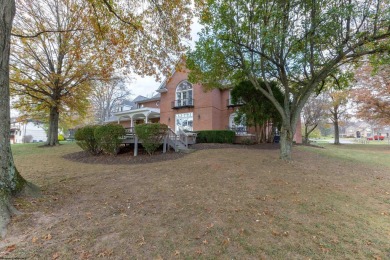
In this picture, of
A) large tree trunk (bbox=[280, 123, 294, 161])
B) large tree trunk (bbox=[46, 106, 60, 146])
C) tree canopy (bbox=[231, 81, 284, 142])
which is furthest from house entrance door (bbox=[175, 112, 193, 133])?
large tree trunk (bbox=[280, 123, 294, 161])

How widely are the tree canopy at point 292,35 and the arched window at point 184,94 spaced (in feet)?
32.0

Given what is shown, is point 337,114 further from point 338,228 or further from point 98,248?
point 98,248

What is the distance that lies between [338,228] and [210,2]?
338 inches

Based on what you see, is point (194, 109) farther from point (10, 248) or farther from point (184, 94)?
point (10, 248)

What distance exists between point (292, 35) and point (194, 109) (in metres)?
12.3

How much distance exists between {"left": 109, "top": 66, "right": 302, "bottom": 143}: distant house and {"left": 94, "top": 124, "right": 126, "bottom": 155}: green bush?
757 centimetres

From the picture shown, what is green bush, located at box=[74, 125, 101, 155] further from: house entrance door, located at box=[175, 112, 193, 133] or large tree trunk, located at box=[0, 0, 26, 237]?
house entrance door, located at box=[175, 112, 193, 133]

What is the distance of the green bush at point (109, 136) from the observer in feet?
33.7

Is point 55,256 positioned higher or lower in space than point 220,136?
lower

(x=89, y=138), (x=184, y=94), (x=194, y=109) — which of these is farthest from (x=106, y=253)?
(x=184, y=94)

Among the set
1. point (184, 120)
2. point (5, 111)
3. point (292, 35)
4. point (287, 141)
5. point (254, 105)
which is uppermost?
point (292, 35)

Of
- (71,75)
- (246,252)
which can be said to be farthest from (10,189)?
(71,75)

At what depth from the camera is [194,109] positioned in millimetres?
19125

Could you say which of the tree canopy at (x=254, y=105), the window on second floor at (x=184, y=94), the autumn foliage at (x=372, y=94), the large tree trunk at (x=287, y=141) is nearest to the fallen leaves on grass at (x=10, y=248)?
the large tree trunk at (x=287, y=141)
